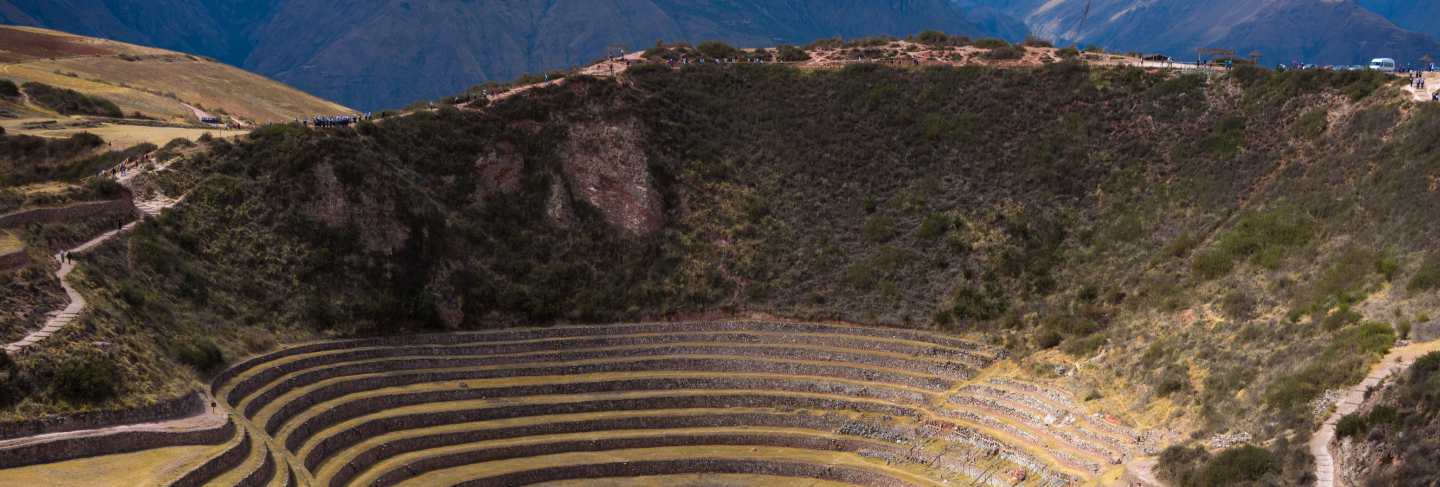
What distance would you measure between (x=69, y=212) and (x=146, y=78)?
5921 cm

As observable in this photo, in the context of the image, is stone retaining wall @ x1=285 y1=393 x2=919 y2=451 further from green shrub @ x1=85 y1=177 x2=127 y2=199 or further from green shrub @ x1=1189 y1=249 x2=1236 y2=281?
green shrub @ x1=85 y1=177 x2=127 y2=199

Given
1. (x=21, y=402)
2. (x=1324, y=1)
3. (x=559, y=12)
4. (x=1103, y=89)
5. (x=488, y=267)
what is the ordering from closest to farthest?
(x=21, y=402) < (x=488, y=267) < (x=1103, y=89) < (x=1324, y=1) < (x=559, y=12)

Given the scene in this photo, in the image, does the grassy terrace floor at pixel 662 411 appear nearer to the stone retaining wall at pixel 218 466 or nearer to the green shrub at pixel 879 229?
the stone retaining wall at pixel 218 466

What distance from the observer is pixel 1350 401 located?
35406mm

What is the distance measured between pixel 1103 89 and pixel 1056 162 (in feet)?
30.9

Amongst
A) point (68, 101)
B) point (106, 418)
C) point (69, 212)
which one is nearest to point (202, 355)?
point (106, 418)

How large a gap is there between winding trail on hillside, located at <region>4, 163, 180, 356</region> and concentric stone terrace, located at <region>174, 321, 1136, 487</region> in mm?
6001

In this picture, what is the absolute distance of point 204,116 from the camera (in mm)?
89000

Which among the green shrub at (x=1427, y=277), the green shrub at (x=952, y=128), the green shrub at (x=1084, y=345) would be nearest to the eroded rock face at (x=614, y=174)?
the green shrub at (x=952, y=128)

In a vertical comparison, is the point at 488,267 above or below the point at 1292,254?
below

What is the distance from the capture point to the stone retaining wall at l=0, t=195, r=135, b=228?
148 feet

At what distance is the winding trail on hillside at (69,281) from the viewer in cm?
3636

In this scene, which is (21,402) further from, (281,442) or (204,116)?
(204,116)

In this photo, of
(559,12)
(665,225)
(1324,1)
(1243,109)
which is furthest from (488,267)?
(1324,1)
